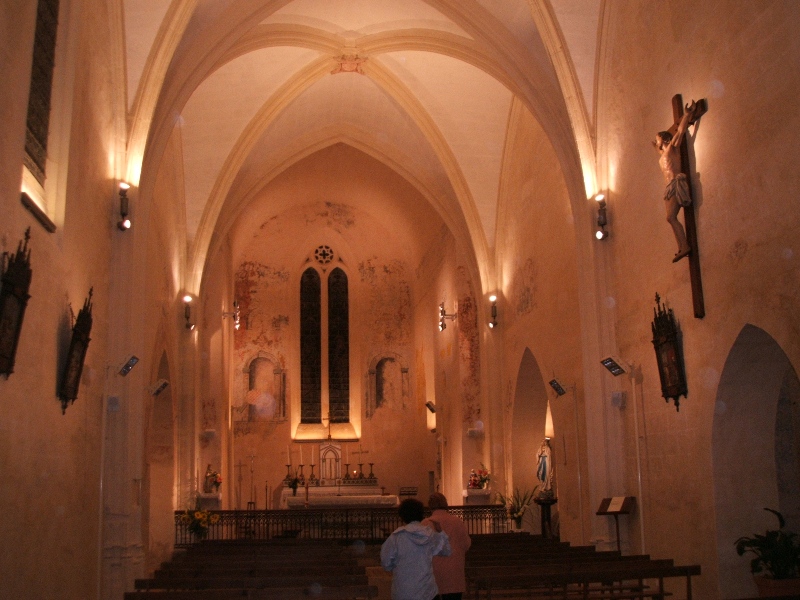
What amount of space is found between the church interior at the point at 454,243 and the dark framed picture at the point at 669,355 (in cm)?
3

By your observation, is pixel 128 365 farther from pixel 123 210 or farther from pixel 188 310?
pixel 188 310

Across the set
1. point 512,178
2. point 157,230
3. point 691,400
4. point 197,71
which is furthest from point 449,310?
point 691,400

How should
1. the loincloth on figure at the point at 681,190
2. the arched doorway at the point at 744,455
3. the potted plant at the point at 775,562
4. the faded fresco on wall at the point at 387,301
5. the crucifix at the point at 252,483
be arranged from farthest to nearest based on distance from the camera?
1. the faded fresco on wall at the point at 387,301
2. the crucifix at the point at 252,483
3. the loincloth on figure at the point at 681,190
4. the arched doorway at the point at 744,455
5. the potted plant at the point at 775,562

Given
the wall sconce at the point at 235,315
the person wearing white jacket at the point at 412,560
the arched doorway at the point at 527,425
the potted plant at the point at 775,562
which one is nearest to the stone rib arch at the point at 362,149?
the wall sconce at the point at 235,315

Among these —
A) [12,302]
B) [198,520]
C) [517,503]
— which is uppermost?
[12,302]

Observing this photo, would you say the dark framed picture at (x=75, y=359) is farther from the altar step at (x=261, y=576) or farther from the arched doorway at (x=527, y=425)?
the arched doorway at (x=527, y=425)

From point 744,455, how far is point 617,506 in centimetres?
235

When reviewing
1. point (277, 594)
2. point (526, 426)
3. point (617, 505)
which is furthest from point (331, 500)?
point (277, 594)

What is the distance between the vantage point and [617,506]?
10875 millimetres

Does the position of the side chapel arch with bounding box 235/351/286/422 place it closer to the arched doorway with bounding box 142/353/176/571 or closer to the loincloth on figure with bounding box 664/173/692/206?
the arched doorway with bounding box 142/353/176/571

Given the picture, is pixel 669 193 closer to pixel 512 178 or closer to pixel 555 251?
pixel 555 251

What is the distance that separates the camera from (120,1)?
35.4 ft

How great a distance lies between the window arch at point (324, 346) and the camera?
2589 cm

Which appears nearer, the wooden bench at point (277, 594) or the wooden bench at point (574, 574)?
the wooden bench at point (277, 594)
